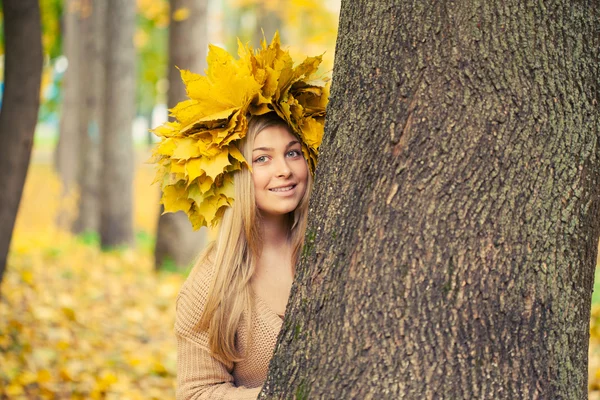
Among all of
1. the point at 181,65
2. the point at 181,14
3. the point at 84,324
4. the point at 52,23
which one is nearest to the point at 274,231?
the point at 84,324

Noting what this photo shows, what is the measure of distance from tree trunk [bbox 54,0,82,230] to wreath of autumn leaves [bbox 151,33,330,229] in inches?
434

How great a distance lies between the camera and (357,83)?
188 cm

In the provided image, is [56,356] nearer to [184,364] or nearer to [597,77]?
[184,364]

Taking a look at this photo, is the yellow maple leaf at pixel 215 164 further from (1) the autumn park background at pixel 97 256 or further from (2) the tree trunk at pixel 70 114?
(2) the tree trunk at pixel 70 114

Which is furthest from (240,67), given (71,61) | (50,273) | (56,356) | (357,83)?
(71,61)

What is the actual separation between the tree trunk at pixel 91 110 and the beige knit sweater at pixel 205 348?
1038cm

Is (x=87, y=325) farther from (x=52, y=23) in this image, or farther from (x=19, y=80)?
(x=52, y=23)

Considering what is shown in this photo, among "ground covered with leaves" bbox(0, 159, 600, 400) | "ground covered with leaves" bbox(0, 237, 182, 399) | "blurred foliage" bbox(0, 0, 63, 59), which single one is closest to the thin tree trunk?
"ground covered with leaves" bbox(0, 159, 600, 400)

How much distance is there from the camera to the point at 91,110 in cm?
1305

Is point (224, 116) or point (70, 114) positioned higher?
point (70, 114)

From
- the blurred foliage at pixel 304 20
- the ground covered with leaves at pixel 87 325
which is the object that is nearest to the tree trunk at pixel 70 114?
the ground covered with leaves at pixel 87 325

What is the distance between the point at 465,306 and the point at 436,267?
0.12 m

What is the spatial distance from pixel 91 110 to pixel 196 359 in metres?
11.4

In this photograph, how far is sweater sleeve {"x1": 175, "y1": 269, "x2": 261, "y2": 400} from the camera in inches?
99.3
